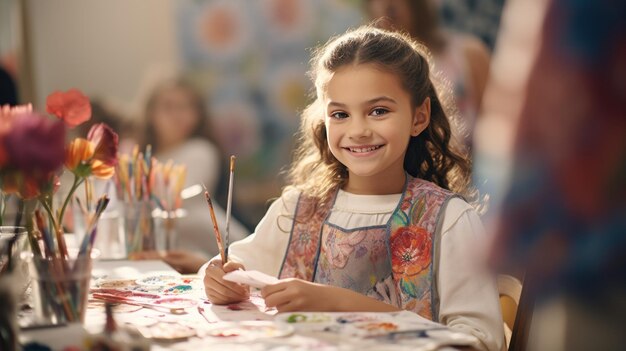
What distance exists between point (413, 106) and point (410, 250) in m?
0.31

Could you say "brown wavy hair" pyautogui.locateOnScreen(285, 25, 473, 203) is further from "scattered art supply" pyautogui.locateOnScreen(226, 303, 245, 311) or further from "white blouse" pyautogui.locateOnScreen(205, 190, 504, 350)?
"scattered art supply" pyautogui.locateOnScreen(226, 303, 245, 311)

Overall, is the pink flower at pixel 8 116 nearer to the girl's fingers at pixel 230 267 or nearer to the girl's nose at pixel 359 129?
the girl's fingers at pixel 230 267

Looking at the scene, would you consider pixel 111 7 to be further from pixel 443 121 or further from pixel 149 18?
pixel 443 121

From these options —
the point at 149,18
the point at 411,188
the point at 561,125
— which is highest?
the point at 149,18

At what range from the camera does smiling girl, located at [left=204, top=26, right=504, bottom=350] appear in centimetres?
132

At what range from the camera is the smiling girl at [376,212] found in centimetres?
132

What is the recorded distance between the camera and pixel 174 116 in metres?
4.44

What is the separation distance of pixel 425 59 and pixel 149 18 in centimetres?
304

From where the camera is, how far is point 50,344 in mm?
993

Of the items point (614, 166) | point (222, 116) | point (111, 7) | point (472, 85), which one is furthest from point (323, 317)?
point (111, 7)

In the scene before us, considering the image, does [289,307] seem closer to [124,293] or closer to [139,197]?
[124,293]

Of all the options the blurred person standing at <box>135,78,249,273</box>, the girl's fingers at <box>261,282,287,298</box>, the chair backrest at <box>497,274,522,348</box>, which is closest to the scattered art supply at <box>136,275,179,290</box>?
the girl's fingers at <box>261,282,287,298</box>

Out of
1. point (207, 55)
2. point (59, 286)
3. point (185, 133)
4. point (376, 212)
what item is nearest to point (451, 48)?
point (207, 55)

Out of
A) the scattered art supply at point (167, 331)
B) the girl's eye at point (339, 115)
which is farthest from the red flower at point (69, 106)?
the girl's eye at point (339, 115)
